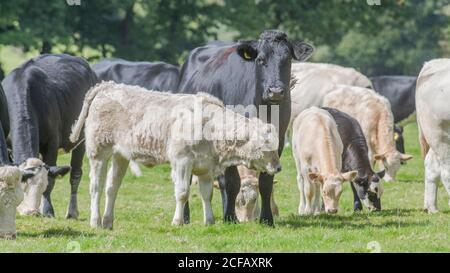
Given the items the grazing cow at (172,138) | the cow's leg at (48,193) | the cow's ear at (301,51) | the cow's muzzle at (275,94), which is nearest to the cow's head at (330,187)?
the cow's ear at (301,51)

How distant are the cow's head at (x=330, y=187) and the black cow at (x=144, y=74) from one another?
8612 millimetres

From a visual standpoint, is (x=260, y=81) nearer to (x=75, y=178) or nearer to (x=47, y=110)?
(x=47, y=110)

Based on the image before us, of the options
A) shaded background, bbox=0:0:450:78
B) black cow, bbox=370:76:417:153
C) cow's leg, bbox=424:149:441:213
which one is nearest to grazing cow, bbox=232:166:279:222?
cow's leg, bbox=424:149:441:213

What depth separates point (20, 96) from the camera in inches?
572

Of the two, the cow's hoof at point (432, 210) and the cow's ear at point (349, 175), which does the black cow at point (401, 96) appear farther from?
the cow's ear at point (349, 175)

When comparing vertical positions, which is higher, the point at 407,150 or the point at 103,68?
the point at 103,68

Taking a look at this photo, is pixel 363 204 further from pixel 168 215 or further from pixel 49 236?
pixel 49 236

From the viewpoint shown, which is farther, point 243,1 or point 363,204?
point 243,1

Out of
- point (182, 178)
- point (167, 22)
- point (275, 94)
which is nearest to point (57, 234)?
point (182, 178)

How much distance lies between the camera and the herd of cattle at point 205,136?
1162cm

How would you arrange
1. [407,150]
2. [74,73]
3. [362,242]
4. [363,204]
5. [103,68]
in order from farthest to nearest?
1. [407,150]
2. [103,68]
3. [74,73]
4. [363,204]
5. [362,242]
